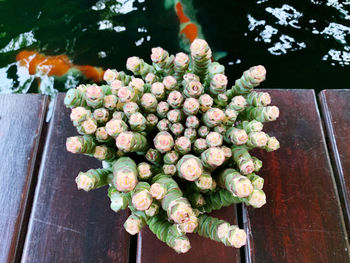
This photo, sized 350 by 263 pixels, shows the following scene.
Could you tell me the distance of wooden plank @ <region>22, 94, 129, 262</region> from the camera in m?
0.56

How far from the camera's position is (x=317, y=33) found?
2.84 ft

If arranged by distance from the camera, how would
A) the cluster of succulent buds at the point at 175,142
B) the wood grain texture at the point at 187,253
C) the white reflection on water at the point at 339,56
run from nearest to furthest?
the cluster of succulent buds at the point at 175,142, the wood grain texture at the point at 187,253, the white reflection on water at the point at 339,56

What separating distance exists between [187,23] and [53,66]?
0.42 metres

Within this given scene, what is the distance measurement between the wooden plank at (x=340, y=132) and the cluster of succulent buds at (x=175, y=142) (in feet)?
0.95

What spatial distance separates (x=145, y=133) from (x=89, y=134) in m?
0.08

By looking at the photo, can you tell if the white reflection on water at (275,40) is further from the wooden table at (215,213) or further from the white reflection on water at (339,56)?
the wooden table at (215,213)

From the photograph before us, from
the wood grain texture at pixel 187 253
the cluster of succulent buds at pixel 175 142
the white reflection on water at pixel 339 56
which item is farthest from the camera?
the white reflection on water at pixel 339 56

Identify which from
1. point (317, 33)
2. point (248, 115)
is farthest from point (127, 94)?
point (317, 33)

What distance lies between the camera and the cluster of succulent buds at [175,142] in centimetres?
35

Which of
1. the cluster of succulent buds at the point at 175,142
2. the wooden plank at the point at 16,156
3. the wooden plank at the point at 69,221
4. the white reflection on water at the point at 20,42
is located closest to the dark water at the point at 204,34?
the white reflection on water at the point at 20,42

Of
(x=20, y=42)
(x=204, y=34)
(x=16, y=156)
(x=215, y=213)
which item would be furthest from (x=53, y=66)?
(x=215, y=213)

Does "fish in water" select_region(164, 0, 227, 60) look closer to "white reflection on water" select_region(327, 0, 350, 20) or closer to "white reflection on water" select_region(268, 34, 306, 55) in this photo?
"white reflection on water" select_region(268, 34, 306, 55)

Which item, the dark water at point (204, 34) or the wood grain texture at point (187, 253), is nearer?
the wood grain texture at point (187, 253)

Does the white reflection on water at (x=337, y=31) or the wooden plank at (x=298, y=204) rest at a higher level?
the white reflection on water at (x=337, y=31)
